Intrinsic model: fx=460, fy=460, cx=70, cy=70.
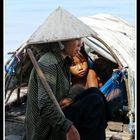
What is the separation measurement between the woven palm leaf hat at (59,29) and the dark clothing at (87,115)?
569mm

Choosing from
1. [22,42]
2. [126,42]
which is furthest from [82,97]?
[126,42]

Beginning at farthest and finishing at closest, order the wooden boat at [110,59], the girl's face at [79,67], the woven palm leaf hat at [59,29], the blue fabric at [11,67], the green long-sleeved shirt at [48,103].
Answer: the blue fabric at [11,67]
the girl's face at [79,67]
the wooden boat at [110,59]
the woven palm leaf hat at [59,29]
the green long-sleeved shirt at [48,103]

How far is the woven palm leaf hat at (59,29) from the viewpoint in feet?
12.8

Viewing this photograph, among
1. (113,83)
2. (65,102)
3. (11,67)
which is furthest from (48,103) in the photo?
(11,67)

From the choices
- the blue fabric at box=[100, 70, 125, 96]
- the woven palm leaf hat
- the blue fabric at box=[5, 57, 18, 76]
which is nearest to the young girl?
the blue fabric at box=[100, 70, 125, 96]

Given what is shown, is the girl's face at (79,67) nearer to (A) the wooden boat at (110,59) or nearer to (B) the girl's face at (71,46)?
(A) the wooden boat at (110,59)

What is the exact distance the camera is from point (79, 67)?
21.1 ft

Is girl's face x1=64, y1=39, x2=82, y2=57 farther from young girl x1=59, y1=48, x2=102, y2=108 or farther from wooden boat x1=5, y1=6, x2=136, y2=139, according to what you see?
young girl x1=59, y1=48, x2=102, y2=108

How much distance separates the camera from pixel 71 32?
393cm

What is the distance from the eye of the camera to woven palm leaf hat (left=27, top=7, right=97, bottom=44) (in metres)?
3.90

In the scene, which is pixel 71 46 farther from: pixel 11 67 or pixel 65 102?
pixel 11 67

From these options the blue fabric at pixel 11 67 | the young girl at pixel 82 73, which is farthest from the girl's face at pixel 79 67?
the blue fabric at pixel 11 67

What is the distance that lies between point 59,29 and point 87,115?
2.57 ft

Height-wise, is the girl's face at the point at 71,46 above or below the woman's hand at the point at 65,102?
above
